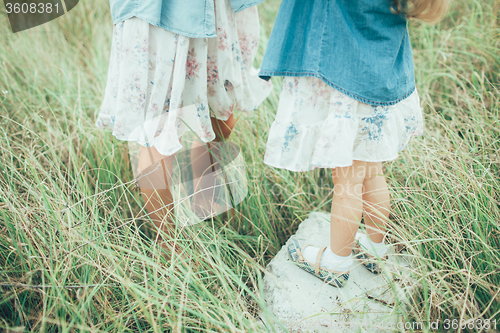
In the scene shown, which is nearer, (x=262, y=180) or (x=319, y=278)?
(x=319, y=278)

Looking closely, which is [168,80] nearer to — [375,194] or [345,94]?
[345,94]

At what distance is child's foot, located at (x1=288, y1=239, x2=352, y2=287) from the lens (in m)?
1.13

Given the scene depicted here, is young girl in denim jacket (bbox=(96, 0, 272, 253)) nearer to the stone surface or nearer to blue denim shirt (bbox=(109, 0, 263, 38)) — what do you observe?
blue denim shirt (bbox=(109, 0, 263, 38))

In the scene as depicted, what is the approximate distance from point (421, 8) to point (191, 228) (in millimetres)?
1142

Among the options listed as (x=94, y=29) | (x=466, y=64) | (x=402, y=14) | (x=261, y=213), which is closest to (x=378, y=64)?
(x=402, y=14)

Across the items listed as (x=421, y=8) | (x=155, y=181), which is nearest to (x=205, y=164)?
(x=155, y=181)

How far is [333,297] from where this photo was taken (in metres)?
1.13

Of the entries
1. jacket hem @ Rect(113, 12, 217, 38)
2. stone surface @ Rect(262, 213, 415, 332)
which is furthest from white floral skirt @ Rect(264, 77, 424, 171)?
jacket hem @ Rect(113, 12, 217, 38)

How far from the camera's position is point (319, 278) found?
3.98 feet

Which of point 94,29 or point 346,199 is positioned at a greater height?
point 94,29

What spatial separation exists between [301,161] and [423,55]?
1.91m

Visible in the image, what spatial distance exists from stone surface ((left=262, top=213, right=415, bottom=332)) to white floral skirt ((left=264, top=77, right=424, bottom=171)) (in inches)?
10.1

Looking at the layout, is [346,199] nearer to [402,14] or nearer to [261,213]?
[261,213]

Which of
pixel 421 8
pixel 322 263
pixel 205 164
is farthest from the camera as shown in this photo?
pixel 205 164
